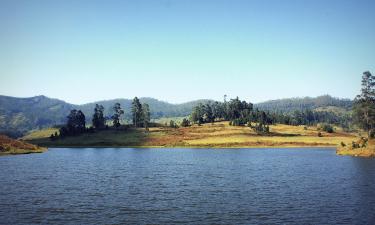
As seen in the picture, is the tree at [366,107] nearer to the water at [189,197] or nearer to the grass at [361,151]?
the grass at [361,151]

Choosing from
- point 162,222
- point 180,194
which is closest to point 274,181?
point 180,194

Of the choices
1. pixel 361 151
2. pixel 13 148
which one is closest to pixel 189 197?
pixel 361 151

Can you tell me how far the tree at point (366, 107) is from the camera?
536 feet

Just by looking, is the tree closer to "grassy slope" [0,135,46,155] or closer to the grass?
the grass

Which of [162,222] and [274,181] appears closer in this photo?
[162,222]

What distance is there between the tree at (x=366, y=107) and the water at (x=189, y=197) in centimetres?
8567

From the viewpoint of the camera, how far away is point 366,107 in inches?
6575

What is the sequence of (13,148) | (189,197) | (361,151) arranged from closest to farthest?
1. (189,197)
2. (361,151)
3. (13,148)

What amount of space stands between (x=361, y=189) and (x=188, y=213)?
30.8 meters

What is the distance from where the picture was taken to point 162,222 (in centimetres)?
4147

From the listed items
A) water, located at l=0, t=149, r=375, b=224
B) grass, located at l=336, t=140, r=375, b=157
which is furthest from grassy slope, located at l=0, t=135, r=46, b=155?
grass, located at l=336, t=140, r=375, b=157

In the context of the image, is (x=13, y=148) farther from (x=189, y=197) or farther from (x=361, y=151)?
(x=361, y=151)

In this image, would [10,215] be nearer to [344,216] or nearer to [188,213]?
[188,213]

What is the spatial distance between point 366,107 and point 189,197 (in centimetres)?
13450
